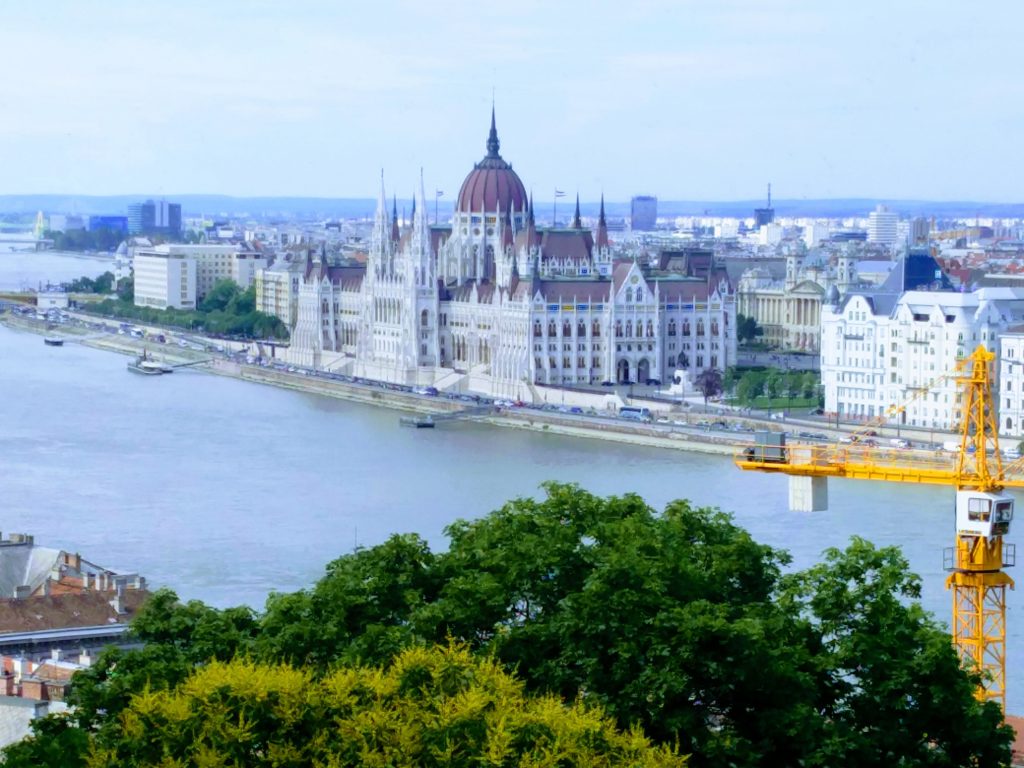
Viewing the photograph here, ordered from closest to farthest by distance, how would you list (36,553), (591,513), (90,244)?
1. (591,513)
2. (36,553)
3. (90,244)

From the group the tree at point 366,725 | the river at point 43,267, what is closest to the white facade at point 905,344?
the tree at point 366,725

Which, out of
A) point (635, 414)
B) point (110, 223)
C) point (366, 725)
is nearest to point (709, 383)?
point (635, 414)

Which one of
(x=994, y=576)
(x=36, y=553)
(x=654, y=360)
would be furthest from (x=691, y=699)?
(x=654, y=360)

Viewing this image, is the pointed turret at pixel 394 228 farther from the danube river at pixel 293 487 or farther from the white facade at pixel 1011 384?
the white facade at pixel 1011 384

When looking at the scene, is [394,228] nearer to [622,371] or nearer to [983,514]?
[622,371]

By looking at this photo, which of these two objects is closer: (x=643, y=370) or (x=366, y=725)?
(x=366, y=725)

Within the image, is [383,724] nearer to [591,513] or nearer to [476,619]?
[476,619]

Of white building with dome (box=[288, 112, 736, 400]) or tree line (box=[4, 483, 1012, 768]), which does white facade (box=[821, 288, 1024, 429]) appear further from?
tree line (box=[4, 483, 1012, 768])

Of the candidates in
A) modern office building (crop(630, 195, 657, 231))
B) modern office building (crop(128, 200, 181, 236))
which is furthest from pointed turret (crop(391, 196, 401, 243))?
modern office building (crop(630, 195, 657, 231))
